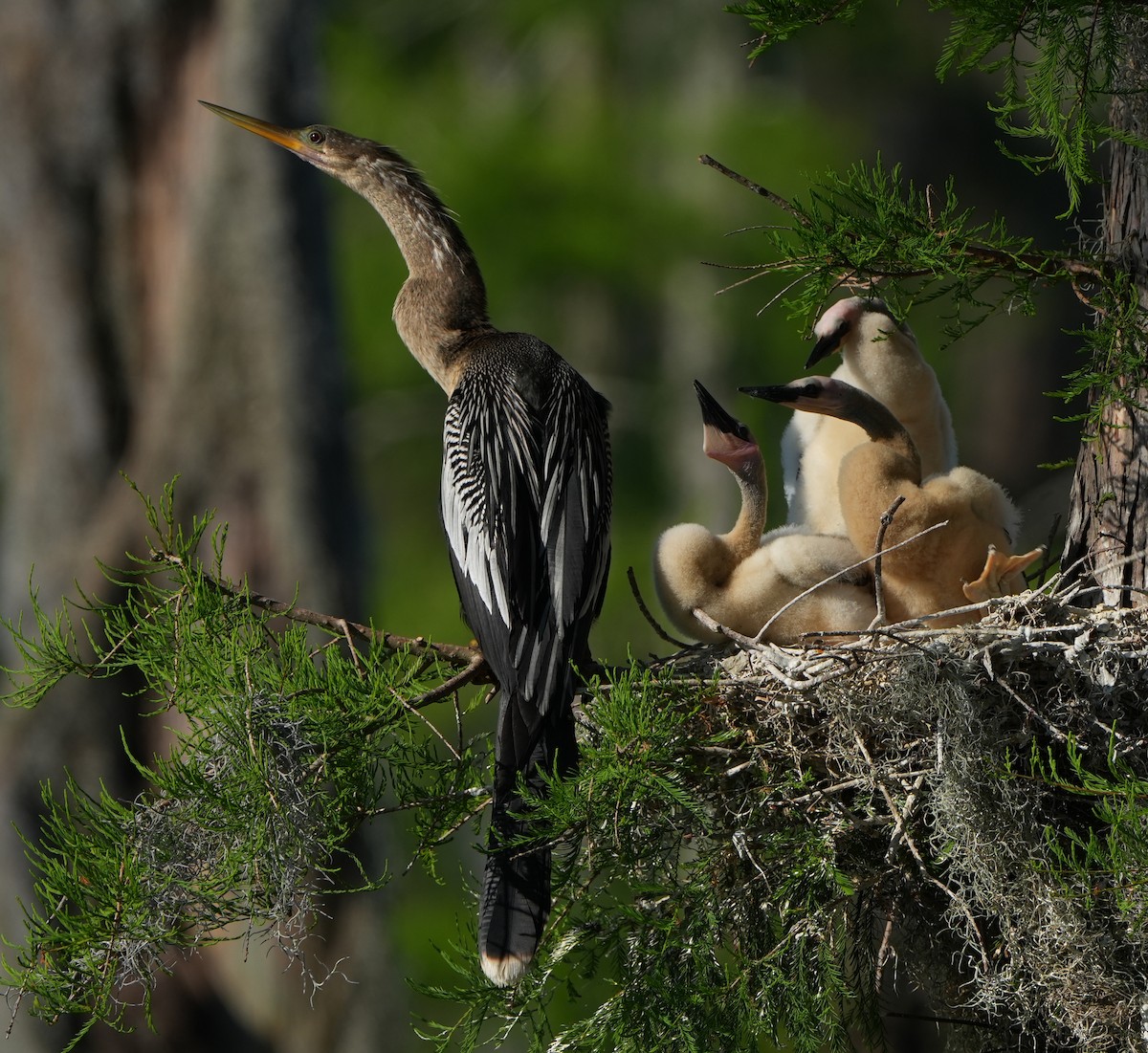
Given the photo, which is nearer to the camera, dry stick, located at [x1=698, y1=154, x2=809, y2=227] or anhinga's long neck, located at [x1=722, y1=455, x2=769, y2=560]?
dry stick, located at [x1=698, y1=154, x2=809, y2=227]

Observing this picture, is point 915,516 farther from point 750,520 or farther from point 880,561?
point 750,520

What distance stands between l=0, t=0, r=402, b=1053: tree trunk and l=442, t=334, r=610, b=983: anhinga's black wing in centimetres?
287

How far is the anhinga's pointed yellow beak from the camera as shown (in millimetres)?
4161

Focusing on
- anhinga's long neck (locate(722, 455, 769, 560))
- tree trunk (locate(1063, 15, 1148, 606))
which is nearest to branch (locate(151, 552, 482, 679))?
anhinga's long neck (locate(722, 455, 769, 560))

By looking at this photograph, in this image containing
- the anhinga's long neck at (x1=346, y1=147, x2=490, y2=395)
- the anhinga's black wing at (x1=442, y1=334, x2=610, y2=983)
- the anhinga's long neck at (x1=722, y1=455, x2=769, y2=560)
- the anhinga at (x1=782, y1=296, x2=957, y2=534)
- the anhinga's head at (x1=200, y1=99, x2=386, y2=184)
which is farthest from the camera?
the anhinga's head at (x1=200, y1=99, x2=386, y2=184)

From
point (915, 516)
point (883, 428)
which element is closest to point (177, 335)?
point (883, 428)

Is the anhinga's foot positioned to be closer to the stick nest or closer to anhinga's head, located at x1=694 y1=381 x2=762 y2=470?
the stick nest

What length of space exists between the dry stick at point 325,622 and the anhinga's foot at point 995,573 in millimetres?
1126

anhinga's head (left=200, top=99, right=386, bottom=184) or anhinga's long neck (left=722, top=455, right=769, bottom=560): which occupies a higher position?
anhinga's head (left=200, top=99, right=386, bottom=184)

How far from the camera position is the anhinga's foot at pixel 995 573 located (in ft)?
10.5

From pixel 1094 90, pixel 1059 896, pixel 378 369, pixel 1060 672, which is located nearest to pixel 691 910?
pixel 1059 896

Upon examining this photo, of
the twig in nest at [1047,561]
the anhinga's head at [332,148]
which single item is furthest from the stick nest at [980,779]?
the anhinga's head at [332,148]

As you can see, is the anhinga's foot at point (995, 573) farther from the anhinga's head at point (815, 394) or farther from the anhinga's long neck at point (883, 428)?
the anhinga's head at point (815, 394)

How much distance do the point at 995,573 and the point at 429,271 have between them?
1824 millimetres
